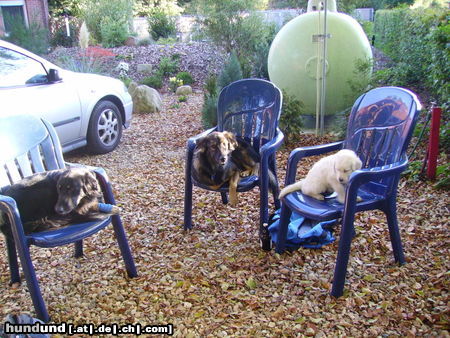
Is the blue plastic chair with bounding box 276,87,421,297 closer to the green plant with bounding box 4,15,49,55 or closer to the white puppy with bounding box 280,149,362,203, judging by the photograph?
the white puppy with bounding box 280,149,362,203

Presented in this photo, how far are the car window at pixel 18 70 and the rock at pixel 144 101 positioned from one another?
3889mm

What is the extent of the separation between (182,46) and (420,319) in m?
13.8

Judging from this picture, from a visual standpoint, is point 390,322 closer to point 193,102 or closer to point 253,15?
point 193,102

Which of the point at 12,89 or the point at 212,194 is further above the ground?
Answer: the point at 12,89

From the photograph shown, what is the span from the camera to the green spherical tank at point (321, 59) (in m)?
7.28

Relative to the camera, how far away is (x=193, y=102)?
35.2 feet

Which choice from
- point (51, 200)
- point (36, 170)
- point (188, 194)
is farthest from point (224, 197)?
point (51, 200)

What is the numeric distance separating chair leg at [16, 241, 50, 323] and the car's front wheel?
156 inches

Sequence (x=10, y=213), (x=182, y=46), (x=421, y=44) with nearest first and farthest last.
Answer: (x=10, y=213) < (x=421, y=44) < (x=182, y=46)

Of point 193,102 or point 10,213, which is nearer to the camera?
point 10,213

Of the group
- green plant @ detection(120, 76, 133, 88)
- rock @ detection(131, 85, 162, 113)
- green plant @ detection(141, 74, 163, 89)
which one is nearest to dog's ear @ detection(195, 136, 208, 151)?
rock @ detection(131, 85, 162, 113)

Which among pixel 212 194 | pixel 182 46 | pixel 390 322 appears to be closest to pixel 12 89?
pixel 212 194

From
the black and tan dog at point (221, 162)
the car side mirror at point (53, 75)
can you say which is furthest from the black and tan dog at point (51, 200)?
the car side mirror at point (53, 75)

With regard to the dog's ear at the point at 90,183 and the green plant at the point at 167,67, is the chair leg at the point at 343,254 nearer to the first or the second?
the dog's ear at the point at 90,183
